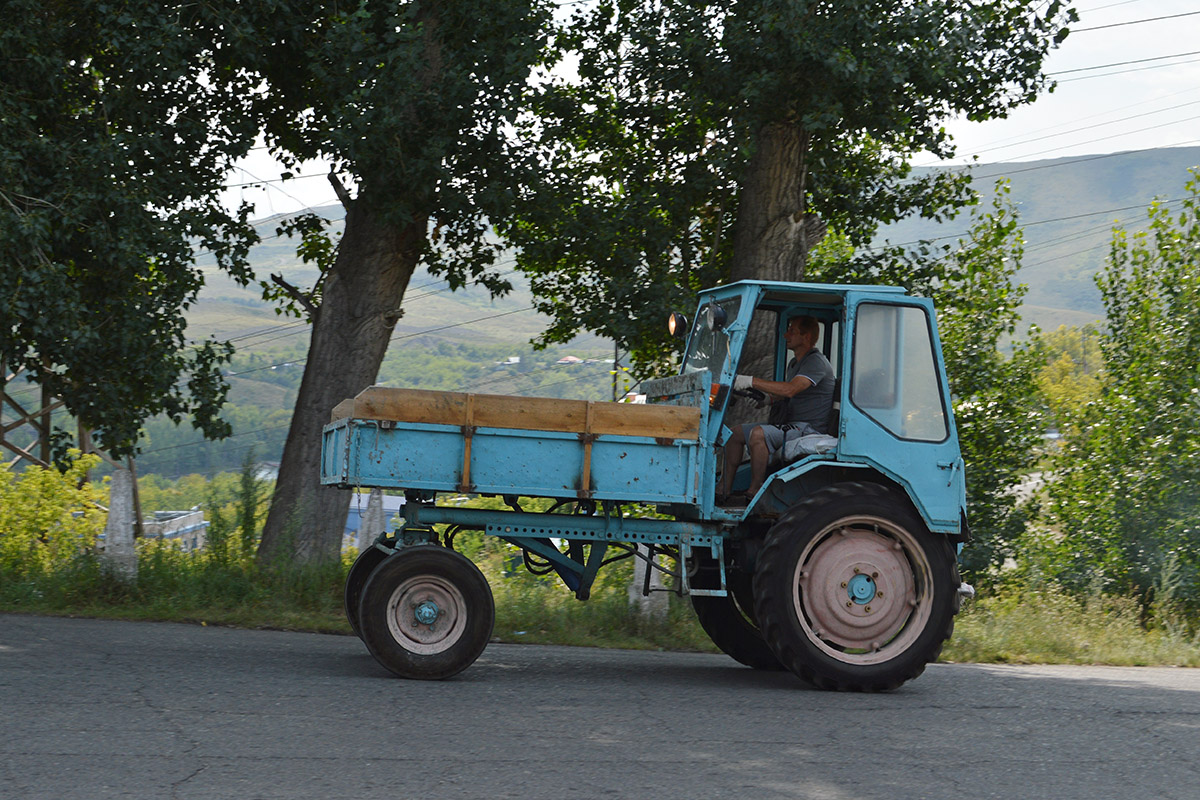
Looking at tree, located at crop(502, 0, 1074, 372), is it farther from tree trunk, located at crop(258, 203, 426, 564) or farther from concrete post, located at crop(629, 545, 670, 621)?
concrete post, located at crop(629, 545, 670, 621)

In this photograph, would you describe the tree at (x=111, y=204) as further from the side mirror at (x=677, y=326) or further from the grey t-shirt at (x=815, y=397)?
the grey t-shirt at (x=815, y=397)

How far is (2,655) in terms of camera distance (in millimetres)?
7430

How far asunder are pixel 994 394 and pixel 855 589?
17676 millimetres

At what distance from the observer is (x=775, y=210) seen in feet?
44.1

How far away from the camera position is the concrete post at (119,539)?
1023cm

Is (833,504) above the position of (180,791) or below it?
above

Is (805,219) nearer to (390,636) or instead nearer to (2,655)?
(390,636)

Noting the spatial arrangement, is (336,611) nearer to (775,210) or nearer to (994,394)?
(775,210)

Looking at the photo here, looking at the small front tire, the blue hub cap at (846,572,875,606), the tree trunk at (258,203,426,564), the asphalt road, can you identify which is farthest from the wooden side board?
the tree trunk at (258,203,426,564)

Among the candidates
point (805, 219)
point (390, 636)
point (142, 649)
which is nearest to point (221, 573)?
point (142, 649)

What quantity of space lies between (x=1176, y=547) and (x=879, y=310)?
1037 cm

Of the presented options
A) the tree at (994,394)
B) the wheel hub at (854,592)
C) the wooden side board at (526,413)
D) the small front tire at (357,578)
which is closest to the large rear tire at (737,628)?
the wheel hub at (854,592)

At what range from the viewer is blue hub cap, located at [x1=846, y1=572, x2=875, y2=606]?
7.66 m

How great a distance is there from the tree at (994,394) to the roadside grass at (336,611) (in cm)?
1267
